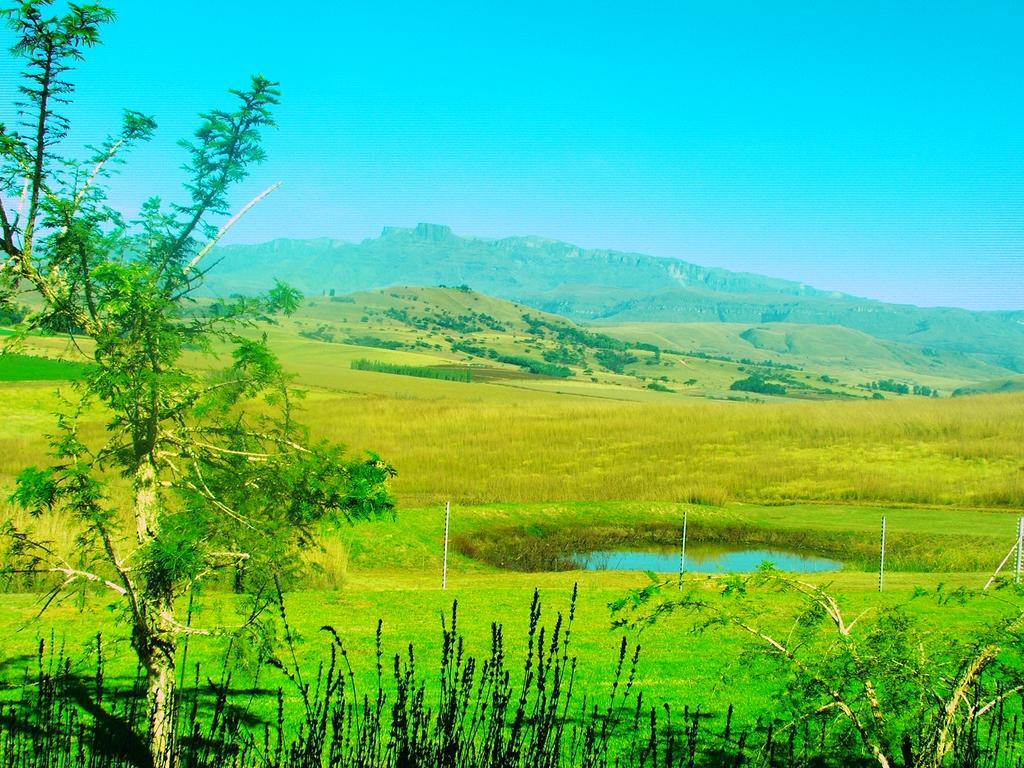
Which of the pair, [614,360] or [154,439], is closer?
[154,439]

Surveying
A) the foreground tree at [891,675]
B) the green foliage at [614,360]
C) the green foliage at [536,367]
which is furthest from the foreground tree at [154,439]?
the green foliage at [614,360]

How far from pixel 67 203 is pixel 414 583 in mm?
11487

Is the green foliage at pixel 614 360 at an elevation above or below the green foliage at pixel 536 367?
above

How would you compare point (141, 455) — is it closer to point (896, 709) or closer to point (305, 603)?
point (896, 709)

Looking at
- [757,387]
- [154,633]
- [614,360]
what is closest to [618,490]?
[154,633]

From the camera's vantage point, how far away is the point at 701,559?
23.0 metres

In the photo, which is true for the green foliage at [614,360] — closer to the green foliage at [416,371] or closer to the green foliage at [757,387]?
the green foliage at [757,387]

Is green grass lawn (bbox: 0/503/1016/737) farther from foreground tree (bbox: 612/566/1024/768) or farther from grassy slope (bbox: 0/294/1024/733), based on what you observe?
foreground tree (bbox: 612/566/1024/768)

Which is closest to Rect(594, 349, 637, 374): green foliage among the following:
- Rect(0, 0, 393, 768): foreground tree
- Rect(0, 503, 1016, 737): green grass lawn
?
Rect(0, 503, 1016, 737): green grass lawn

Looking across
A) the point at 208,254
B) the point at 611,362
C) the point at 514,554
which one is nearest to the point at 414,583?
the point at 514,554

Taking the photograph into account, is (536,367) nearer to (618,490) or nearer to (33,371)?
(33,371)

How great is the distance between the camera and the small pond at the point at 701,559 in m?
21.8

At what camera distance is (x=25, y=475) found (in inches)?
219

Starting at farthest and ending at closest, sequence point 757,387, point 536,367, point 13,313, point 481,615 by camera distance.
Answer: point 757,387, point 536,367, point 481,615, point 13,313
